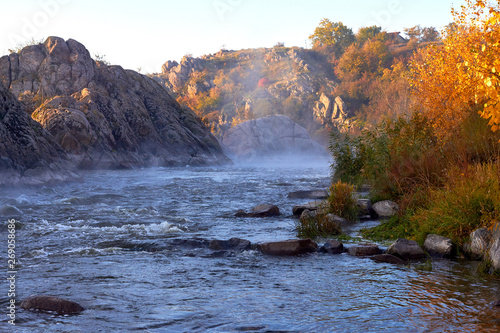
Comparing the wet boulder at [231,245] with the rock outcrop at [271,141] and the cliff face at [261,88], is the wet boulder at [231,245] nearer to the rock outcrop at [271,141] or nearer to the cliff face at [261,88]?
the rock outcrop at [271,141]

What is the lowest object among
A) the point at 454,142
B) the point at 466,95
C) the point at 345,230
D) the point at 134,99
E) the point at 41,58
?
the point at 345,230

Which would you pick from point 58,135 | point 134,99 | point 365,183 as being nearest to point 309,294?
point 365,183

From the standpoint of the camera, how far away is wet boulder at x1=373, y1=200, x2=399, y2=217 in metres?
12.6

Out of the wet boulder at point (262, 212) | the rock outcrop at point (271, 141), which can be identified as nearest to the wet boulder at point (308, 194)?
the wet boulder at point (262, 212)

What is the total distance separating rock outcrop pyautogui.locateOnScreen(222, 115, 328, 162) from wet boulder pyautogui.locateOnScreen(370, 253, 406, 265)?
1972 inches

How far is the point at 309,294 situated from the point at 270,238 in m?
4.22

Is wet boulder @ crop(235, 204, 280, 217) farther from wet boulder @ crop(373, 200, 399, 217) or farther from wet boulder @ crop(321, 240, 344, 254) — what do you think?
wet boulder @ crop(321, 240, 344, 254)

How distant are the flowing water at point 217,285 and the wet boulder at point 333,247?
25 cm

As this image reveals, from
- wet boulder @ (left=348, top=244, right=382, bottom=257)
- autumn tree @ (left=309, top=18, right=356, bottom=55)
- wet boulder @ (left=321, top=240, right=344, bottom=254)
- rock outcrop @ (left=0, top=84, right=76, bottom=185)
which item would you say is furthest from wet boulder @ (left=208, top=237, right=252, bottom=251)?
autumn tree @ (left=309, top=18, right=356, bottom=55)

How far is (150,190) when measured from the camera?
22.0 meters

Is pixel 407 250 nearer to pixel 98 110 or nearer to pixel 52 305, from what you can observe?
pixel 52 305

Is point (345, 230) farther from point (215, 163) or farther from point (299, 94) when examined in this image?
point (299, 94)

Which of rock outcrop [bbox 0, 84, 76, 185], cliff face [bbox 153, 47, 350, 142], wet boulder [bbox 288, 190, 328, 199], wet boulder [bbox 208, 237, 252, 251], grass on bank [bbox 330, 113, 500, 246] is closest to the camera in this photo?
grass on bank [bbox 330, 113, 500, 246]

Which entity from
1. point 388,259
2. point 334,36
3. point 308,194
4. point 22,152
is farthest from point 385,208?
point 334,36
